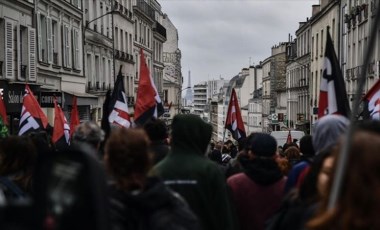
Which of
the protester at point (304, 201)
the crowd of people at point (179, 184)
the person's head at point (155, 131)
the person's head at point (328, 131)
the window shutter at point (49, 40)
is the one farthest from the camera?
the window shutter at point (49, 40)

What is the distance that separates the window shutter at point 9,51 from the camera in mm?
22931

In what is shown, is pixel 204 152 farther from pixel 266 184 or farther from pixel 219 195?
pixel 266 184

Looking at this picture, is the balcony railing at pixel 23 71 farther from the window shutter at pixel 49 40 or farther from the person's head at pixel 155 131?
the person's head at pixel 155 131

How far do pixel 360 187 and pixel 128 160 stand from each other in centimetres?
141

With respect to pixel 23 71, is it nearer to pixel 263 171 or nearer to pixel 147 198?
pixel 263 171

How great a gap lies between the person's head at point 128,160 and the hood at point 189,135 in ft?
4.37

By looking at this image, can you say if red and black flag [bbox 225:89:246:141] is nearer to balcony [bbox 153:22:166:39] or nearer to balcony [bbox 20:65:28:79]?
balcony [bbox 20:65:28:79]

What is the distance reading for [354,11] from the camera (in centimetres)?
3881

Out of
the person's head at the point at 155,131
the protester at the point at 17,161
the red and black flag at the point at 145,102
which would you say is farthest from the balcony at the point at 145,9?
the protester at the point at 17,161

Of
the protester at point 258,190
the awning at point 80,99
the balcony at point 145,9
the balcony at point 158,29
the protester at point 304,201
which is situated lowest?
the protester at point 258,190

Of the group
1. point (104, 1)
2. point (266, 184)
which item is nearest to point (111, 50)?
point (104, 1)

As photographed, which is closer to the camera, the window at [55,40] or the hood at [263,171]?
the hood at [263,171]

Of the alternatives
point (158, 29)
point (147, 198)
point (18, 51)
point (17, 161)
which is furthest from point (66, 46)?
point (158, 29)

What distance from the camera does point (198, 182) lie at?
4.95 m
